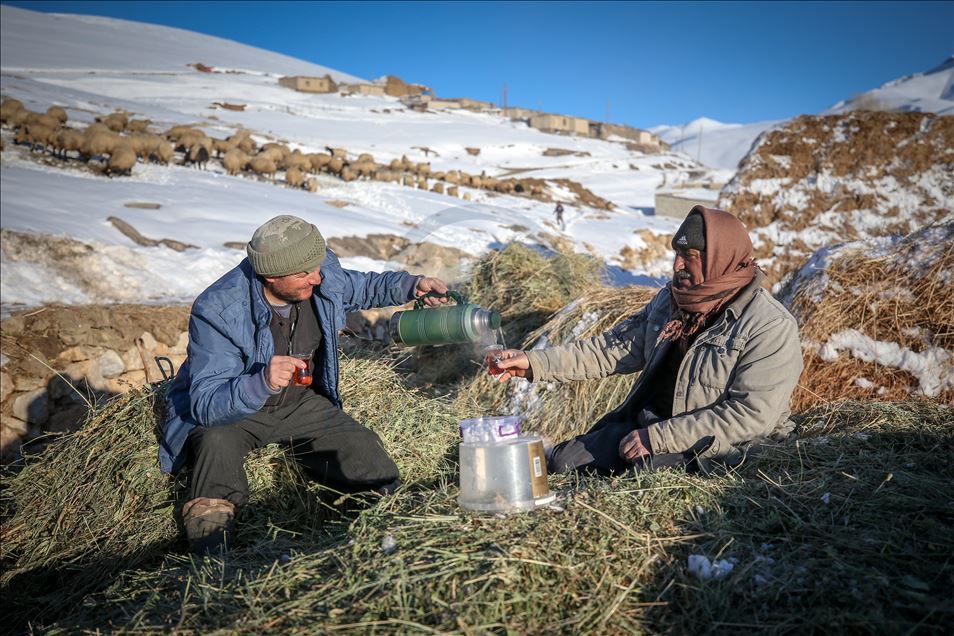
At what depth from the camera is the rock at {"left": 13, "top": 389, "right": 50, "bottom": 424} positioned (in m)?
4.86

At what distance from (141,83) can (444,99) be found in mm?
29687

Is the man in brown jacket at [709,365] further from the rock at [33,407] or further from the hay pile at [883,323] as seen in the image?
the rock at [33,407]

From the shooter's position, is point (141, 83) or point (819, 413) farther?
point (141, 83)

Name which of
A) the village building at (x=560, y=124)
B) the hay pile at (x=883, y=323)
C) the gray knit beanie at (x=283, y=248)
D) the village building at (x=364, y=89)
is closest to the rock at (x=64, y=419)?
the gray knit beanie at (x=283, y=248)

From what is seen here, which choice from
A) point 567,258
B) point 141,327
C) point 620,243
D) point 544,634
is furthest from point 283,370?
point 620,243

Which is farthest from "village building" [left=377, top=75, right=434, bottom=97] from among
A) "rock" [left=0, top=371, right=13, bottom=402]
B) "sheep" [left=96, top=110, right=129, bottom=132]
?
"rock" [left=0, top=371, right=13, bottom=402]

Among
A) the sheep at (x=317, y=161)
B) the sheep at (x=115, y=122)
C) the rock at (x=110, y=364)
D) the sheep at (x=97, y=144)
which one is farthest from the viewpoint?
the sheep at (x=115, y=122)

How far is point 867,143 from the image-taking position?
7.32 m

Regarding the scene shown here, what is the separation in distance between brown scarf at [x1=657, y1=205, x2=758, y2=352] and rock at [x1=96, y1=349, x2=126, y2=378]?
475 centimetres

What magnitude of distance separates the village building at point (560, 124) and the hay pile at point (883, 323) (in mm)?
53046

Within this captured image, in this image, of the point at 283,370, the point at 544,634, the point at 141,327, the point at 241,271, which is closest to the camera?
the point at 544,634

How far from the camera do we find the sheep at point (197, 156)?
633 inches

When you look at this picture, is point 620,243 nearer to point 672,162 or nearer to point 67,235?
point 67,235

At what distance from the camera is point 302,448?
331 centimetres
